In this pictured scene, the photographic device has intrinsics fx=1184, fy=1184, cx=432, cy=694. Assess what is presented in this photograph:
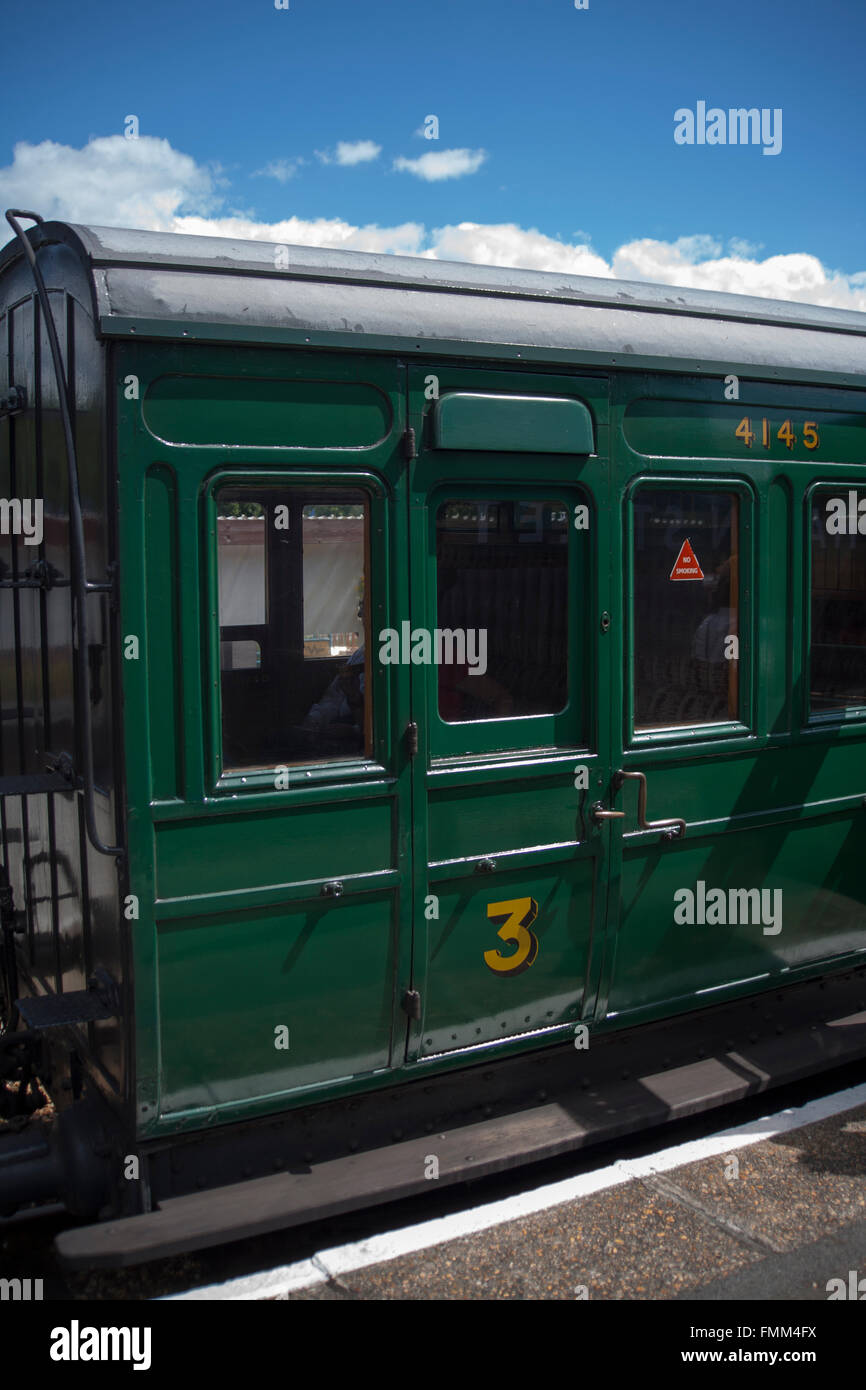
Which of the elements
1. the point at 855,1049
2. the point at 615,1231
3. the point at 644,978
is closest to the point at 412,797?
the point at 644,978

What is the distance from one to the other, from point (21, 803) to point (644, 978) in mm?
2473

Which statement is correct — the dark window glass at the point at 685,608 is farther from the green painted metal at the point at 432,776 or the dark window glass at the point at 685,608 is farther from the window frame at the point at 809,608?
the window frame at the point at 809,608

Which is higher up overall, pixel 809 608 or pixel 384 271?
pixel 384 271

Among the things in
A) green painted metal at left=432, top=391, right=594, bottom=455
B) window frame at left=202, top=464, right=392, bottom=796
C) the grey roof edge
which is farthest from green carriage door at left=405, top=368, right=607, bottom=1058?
the grey roof edge

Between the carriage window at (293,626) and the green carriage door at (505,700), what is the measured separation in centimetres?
20

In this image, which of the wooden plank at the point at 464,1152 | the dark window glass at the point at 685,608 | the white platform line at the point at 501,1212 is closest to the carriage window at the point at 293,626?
the dark window glass at the point at 685,608

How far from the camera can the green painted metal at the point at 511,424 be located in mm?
3801

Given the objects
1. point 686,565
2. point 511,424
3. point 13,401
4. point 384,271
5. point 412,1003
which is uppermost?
point 384,271

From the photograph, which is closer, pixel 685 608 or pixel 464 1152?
pixel 464 1152

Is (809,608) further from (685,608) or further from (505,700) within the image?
(505,700)

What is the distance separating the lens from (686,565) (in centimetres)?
446

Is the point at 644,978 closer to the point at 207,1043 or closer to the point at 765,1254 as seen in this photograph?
the point at 765,1254

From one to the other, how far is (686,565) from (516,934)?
152 centimetres

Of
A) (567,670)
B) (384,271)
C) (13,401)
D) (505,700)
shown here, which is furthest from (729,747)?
(13,401)
